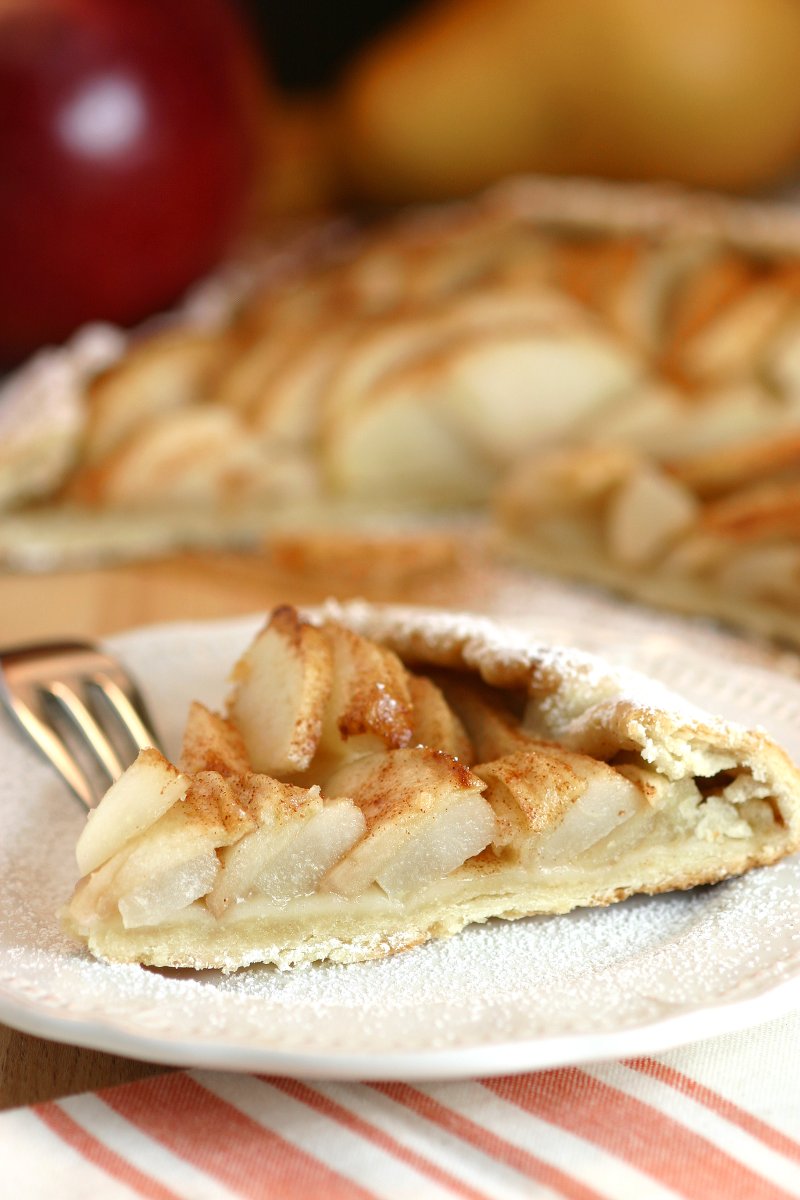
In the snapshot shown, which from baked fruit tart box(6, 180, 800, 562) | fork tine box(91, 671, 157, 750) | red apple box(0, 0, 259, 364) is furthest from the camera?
red apple box(0, 0, 259, 364)

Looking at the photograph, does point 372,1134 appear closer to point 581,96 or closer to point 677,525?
point 677,525

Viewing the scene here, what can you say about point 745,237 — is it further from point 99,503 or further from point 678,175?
point 99,503

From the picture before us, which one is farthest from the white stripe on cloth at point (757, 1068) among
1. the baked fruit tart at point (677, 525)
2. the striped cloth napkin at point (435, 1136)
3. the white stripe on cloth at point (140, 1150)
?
the baked fruit tart at point (677, 525)

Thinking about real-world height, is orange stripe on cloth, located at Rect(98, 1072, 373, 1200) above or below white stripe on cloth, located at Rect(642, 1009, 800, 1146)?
above

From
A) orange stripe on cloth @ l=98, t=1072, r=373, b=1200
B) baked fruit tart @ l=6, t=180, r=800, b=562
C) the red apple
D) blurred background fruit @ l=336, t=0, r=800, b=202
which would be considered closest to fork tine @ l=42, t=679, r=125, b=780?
orange stripe on cloth @ l=98, t=1072, r=373, b=1200

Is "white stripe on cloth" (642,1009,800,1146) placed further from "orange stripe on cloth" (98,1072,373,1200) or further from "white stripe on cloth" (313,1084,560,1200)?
"orange stripe on cloth" (98,1072,373,1200)

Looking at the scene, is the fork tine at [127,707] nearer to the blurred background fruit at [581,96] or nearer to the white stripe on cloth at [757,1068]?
the white stripe on cloth at [757,1068]
